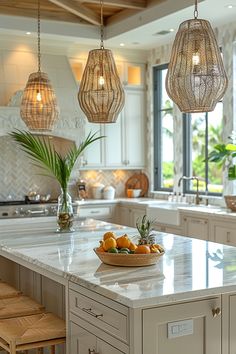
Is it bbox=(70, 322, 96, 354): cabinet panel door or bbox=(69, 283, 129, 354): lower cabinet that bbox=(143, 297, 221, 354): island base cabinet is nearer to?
bbox=(69, 283, 129, 354): lower cabinet

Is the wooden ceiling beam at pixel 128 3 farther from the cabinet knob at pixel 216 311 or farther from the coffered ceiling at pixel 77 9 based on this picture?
the cabinet knob at pixel 216 311

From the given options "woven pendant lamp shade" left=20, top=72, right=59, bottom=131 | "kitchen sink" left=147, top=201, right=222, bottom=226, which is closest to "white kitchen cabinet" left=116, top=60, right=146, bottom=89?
"kitchen sink" left=147, top=201, right=222, bottom=226

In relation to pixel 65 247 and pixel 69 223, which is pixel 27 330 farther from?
pixel 69 223

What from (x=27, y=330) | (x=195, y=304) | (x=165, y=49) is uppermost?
(x=165, y=49)

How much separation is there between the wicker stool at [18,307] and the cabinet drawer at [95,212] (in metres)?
3.65

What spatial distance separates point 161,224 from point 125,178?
1681 millimetres

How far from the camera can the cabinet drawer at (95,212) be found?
759 cm

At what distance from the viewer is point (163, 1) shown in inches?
255

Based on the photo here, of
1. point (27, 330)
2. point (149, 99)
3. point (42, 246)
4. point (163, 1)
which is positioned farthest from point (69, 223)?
point (149, 99)

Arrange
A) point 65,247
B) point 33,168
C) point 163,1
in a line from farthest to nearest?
point 33,168
point 163,1
point 65,247

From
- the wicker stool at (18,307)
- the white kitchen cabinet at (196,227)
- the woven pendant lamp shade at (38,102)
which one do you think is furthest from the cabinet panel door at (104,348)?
the white kitchen cabinet at (196,227)

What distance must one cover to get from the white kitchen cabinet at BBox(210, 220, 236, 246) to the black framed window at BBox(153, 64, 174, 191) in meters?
2.08

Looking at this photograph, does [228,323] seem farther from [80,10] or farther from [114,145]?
[114,145]

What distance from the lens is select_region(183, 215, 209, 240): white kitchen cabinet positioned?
6348 millimetres
